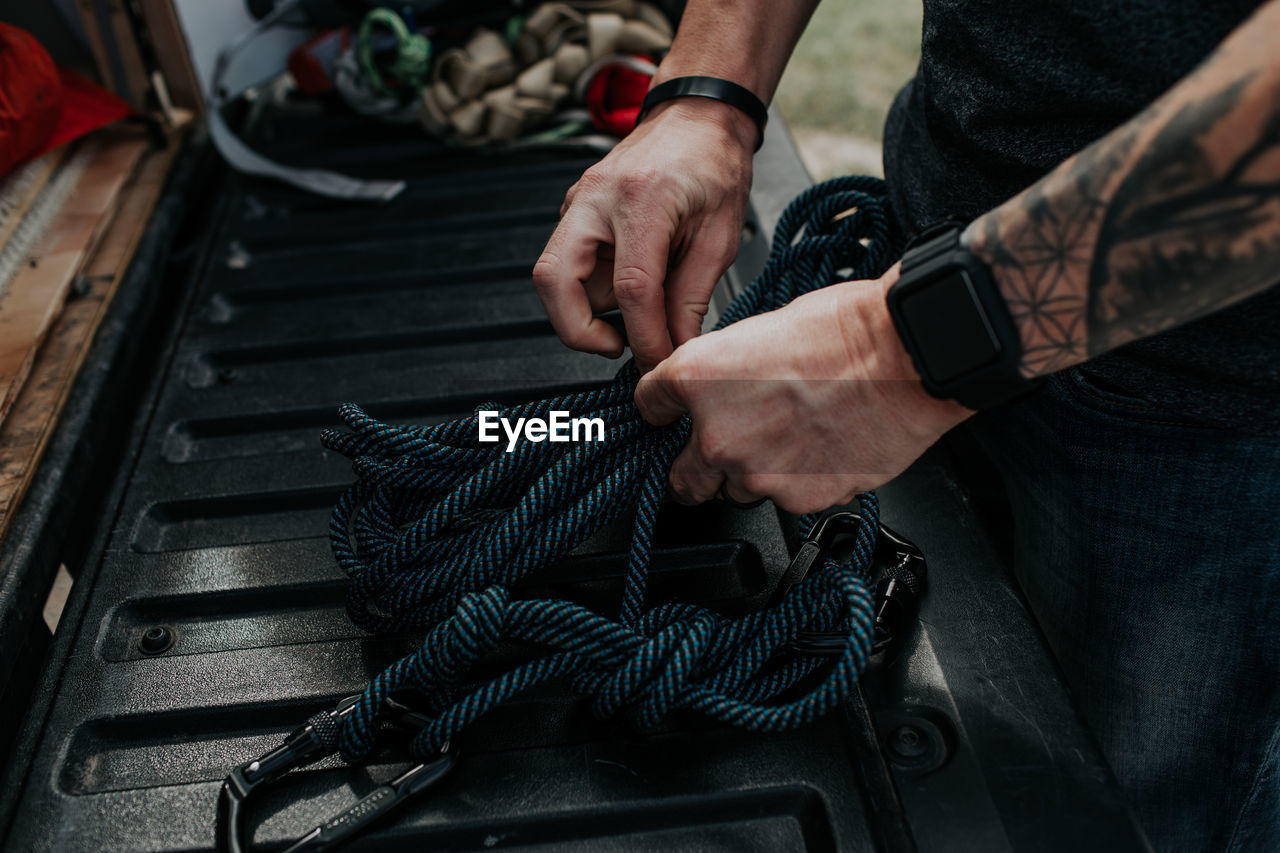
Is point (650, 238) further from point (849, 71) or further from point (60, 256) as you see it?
point (849, 71)

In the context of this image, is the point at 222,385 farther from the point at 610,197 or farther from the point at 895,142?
the point at 895,142

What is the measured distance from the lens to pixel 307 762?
72 centimetres

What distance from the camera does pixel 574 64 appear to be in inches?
59.4

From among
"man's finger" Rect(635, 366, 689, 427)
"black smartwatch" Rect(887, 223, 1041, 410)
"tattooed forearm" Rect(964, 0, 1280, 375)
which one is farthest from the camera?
"man's finger" Rect(635, 366, 689, 427)

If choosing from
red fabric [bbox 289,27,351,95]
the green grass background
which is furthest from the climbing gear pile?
the green grass background

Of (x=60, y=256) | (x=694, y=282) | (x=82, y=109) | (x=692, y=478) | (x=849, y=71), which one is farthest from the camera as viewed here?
(x=849, y=71)

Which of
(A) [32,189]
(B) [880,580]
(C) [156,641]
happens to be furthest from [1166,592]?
(A) [32,189]

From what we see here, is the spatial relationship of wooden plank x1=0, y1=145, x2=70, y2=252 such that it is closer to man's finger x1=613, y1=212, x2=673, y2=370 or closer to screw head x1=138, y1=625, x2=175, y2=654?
screw head x1=138, y1=625, x2=175, y2=654

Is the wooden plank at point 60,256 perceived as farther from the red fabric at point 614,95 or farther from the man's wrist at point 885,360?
the man's wrist at point 885,360

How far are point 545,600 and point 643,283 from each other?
286mm

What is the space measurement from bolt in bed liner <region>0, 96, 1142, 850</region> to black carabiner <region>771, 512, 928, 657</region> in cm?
2

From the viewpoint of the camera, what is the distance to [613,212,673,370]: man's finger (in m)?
0.85

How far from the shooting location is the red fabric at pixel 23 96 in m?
1.23

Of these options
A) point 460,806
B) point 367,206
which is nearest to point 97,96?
point 367,206
